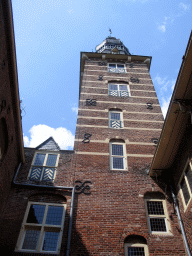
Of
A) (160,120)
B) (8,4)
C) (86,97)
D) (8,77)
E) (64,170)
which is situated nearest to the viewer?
(8,4)

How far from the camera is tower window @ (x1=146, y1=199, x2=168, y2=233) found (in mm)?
9391

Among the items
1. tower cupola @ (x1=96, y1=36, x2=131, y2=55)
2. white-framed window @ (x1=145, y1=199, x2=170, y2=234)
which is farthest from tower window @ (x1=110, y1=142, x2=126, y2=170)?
tower cupola @ (x1=96, y1=36, x2=131, y2=55)

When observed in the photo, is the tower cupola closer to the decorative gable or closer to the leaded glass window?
the decorative gable

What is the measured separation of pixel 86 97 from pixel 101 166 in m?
6.74

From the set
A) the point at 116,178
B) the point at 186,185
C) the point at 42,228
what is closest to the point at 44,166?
the point at 42,228

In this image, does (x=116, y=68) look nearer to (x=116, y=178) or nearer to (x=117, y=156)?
(x=117, y=156)

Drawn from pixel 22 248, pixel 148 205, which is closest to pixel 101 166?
pixel 148 205

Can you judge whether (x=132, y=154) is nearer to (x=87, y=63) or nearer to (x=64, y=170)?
(x=64, y=170)

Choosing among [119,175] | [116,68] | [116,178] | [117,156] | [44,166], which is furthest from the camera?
[116,68]

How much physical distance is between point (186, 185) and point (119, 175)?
3212 mm

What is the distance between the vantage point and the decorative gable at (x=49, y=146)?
495 inches

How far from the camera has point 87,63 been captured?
21.8 meters

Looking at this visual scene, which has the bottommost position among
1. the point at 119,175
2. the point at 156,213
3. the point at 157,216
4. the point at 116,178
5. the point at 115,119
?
the point at 157,216

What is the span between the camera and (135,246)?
8.79 meters
